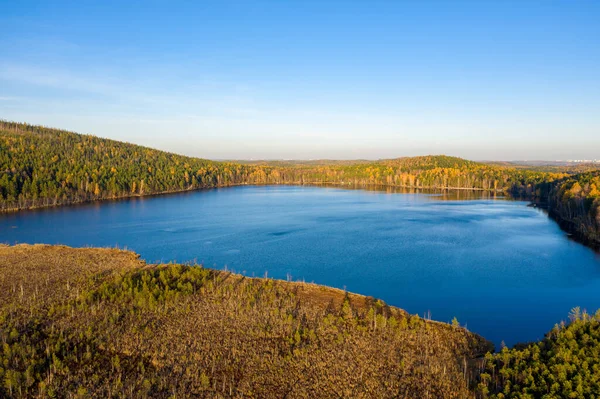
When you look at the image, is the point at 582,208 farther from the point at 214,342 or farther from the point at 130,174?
the point at 130,174

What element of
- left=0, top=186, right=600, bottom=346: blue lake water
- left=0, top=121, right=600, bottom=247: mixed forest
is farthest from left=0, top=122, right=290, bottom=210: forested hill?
left=0, top=186, right=600, bottom=346: blue lake water

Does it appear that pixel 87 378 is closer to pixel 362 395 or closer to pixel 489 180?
pixel 362 395

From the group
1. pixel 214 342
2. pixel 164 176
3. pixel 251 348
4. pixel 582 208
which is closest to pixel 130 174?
pixel 164 176

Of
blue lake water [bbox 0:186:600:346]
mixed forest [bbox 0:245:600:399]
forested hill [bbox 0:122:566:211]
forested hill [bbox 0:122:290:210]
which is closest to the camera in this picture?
mixed forest [bbox 0:245:600:399]

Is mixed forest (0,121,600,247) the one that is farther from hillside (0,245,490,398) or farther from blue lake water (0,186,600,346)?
hillside (0,245,490,398)

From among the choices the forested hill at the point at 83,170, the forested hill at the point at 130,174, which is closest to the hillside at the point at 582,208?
the forested hill at the point at 130,174

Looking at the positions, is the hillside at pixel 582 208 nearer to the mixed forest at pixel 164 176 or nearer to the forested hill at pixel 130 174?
the mixed forest at pixel 164 176
